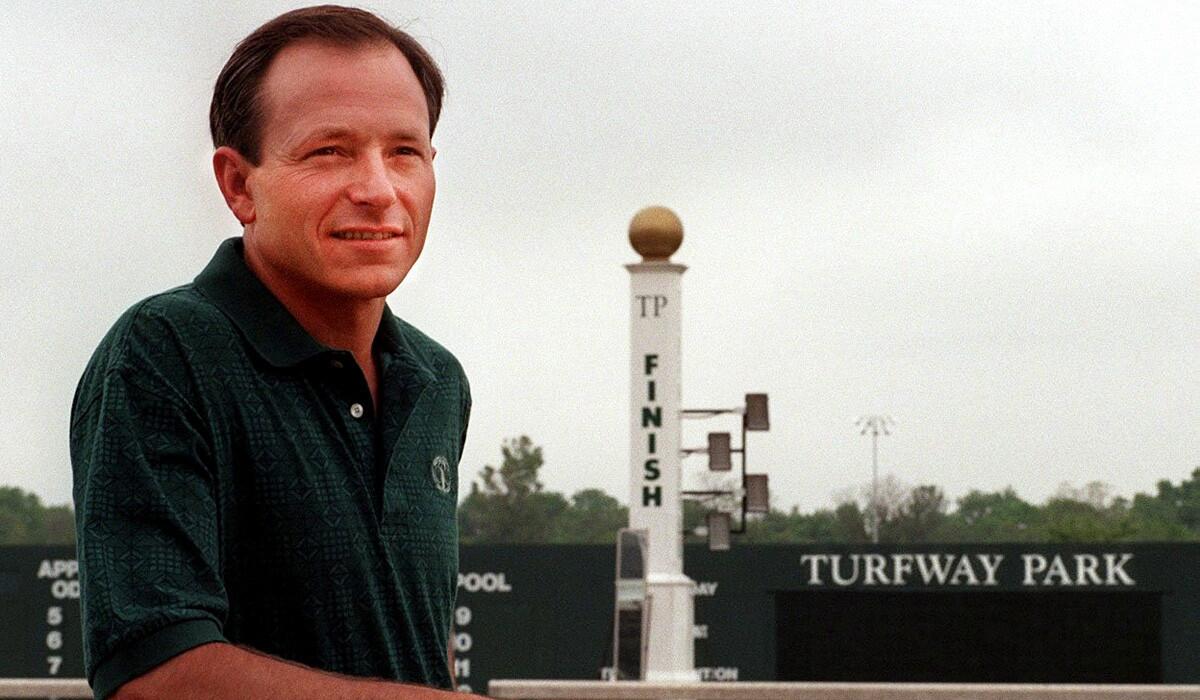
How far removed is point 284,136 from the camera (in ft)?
4.62

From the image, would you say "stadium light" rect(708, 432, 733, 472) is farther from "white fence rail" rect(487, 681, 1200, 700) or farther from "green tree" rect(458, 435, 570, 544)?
"green tree" rect(458, 435, 570, 544)

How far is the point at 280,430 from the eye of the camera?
142 centimetres

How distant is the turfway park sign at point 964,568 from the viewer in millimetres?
15359

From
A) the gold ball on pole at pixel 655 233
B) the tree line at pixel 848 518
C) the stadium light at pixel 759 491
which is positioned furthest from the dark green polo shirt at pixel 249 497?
the tree line at pixel 848 518

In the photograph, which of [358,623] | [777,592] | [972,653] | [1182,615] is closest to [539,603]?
[777,592]

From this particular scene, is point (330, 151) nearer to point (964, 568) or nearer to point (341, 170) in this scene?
point (341, 170)

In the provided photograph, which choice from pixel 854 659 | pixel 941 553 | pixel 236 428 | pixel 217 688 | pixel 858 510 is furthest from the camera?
pixel 858 510

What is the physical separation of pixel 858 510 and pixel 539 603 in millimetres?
28311

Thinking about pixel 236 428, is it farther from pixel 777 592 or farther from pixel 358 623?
pixel 777 592

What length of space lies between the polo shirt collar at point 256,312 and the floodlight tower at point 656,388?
15011mm

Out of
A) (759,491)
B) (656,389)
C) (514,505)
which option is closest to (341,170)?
(759,491)

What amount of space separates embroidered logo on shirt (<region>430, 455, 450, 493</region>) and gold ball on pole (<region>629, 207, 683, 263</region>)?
15399 mm

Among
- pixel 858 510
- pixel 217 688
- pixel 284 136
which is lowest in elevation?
pixel 217 688

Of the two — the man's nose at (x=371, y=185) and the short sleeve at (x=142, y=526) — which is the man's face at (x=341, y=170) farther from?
the short sleeve at (x=142, y=526)
